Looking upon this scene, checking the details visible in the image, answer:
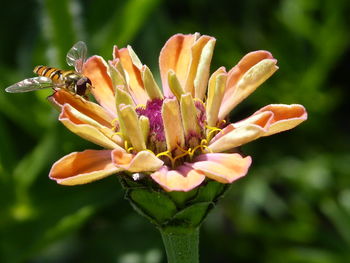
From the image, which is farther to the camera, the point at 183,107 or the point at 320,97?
the point at 320,97

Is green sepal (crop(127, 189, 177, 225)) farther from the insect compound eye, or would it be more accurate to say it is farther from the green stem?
the insect compound eye

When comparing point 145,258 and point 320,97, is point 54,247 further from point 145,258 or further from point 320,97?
point 320,97

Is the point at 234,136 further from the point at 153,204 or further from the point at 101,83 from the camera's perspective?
the point at 101,83

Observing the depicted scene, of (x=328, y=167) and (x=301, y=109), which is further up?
(x=301, y=109)

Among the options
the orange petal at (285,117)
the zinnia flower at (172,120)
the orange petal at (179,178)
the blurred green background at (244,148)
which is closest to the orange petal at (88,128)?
the zinnia flower at (172,120)

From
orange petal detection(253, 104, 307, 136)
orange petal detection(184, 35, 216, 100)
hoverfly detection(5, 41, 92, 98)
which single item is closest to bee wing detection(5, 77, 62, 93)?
hoverfly detection(5, 41, 92, 98)

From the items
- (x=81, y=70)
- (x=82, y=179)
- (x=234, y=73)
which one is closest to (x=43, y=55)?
(x=81, y=70)
